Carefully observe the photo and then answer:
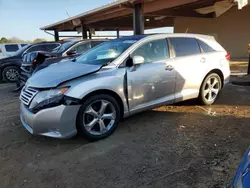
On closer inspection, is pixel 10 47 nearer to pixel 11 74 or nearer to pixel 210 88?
pixel 11 74

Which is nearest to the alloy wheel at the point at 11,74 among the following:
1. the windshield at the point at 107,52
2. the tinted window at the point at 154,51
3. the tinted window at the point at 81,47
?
the tinted window at the point at 81,47

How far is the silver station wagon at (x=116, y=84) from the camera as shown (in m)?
3.42

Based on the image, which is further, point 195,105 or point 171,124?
point 195,105

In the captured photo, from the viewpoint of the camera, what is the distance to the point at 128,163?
312cm

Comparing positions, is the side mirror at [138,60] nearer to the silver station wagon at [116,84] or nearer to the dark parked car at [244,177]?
the silver station wagon at [116,84]

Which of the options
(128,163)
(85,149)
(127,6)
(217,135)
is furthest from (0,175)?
(127,6)

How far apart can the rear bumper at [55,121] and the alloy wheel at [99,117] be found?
216 millimetres

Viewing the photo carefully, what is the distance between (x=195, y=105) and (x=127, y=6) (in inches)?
255

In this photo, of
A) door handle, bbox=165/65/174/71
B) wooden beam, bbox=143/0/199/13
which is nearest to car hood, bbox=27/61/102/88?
door handle, bbox=165/65/174/71

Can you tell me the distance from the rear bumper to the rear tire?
753cm

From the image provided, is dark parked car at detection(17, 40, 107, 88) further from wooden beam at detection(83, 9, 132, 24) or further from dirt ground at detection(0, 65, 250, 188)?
wooden beam at detection(83, 9, 132, 24)

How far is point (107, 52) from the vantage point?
177 inches

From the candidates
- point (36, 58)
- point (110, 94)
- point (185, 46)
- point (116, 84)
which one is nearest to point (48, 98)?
point (110, 94)

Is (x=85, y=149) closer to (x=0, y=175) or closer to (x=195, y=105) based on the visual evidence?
(x=0, y=175)
